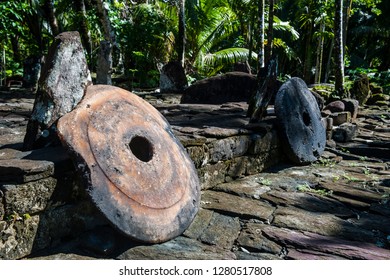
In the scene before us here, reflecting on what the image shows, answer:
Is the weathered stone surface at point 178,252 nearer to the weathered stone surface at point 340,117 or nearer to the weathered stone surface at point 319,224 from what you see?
the weathered stone surface at point 319,224

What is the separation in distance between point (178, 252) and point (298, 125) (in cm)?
320

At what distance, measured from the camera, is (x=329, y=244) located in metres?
2.61

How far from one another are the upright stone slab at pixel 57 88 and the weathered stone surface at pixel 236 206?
139 centimetres

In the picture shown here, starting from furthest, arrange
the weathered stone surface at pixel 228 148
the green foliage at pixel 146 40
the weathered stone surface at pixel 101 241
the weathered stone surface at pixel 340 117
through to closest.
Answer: the green foliage at pixel 146 40 → the weathered stone surface at pixel 340 117 → the weathered stone surface at pixel 228 148 → the weathered stone surface at pixel 101 241

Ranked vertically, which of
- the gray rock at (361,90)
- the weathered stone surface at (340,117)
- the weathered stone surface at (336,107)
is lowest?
the weathered stone surface at (340,117)

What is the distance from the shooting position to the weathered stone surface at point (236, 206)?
3.12m

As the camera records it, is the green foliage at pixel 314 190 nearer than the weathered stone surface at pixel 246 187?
No

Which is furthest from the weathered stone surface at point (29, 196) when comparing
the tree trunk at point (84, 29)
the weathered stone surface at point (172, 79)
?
the tree trunk at point (84, 29)

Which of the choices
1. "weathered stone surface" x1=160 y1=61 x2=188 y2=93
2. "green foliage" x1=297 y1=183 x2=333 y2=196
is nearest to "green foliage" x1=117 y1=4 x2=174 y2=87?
"weathered stone surface" x1=160 y1=61 x2=188 y2=93

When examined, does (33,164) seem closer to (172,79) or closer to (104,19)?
(172,79)

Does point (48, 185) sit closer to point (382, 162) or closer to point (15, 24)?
point (382, 162)

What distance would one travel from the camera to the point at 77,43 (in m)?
2.95

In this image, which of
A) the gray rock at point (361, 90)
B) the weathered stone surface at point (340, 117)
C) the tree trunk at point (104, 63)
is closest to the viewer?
the weathered stone surface at point (340, 117)
